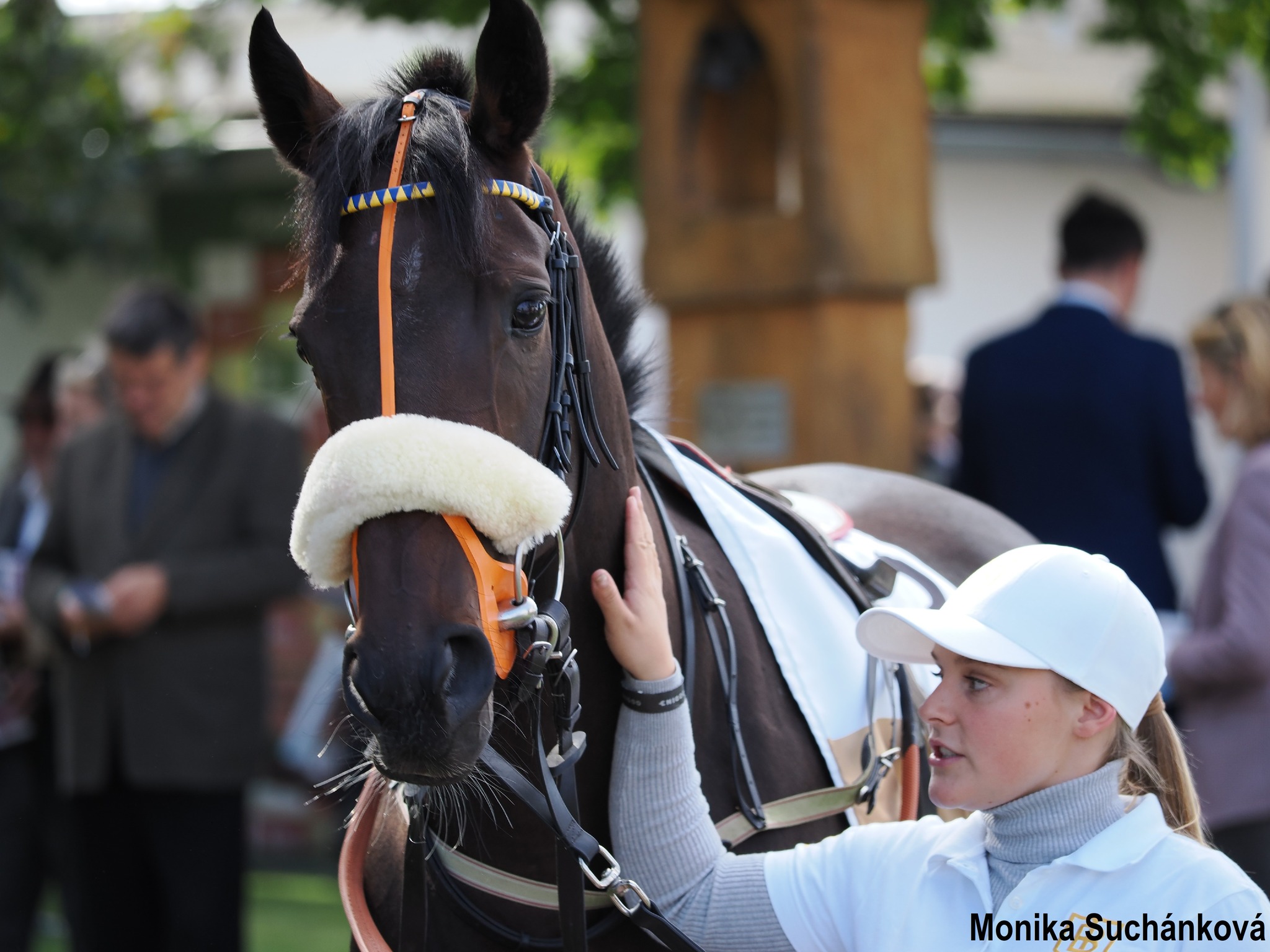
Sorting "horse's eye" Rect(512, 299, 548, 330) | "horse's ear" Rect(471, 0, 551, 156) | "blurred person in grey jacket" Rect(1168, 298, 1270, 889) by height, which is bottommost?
"blurred person in grey jacket" Rect(1168, 298, 1270, 889)

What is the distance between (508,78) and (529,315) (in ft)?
1.14

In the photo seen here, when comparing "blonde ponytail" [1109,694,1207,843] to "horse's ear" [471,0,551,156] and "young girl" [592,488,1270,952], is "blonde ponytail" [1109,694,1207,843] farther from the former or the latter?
"horse's ear" [471,0,551,156]

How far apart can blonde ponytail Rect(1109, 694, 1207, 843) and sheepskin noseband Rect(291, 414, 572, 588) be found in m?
0.79

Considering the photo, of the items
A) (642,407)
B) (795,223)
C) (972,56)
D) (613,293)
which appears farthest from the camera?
(972,56)

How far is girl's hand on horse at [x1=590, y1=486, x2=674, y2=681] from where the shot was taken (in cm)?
200

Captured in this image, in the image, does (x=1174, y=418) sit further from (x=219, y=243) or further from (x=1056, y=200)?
(x=1056, y=200)

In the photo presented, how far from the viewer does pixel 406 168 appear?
1844 mm

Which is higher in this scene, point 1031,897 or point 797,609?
point 797,609

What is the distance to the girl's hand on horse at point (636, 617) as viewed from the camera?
78.7 inches

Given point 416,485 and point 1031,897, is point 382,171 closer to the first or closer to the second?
point 416,485

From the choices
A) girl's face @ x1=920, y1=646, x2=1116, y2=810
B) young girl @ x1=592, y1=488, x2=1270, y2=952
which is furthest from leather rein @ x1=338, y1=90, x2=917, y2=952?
girl's face @ x1=920, y1=646, x2=1116, y2=810

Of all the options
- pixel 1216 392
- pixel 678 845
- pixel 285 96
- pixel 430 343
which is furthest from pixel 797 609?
pixel 1216 392

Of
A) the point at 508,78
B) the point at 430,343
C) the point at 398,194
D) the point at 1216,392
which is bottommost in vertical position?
the point at 1216,392

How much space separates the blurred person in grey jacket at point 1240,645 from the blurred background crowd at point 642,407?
0.01 m
